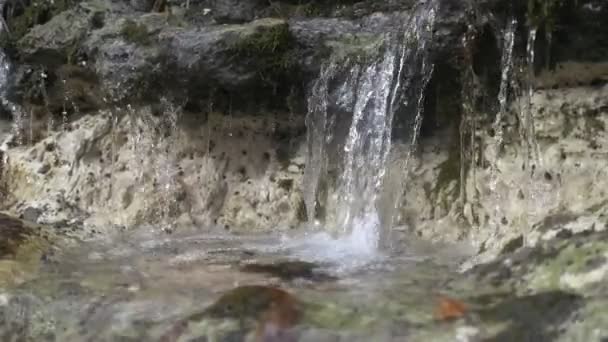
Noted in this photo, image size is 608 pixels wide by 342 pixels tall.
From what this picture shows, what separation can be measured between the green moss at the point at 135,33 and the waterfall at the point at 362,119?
123cm

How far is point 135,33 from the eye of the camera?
5344mm

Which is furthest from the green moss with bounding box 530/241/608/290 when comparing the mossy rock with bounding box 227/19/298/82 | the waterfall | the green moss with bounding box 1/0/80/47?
the green moss with bounding box 1/0/80/47

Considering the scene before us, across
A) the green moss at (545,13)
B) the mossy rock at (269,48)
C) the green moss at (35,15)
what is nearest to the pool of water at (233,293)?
the mossy rock at (269,48)

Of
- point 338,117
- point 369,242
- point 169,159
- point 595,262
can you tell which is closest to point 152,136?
point 169,159

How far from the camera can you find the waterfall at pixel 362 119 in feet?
14.9

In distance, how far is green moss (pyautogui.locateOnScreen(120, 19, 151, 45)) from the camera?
526 centimetres

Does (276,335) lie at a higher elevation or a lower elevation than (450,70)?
lower

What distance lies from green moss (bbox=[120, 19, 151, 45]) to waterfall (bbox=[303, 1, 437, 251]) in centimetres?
123

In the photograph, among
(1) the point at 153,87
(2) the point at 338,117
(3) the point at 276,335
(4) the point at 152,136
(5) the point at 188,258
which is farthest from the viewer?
(4) the point at 152,136

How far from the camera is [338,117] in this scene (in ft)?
16.2

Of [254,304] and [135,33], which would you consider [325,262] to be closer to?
[254,304]

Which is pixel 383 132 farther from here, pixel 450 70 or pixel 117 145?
pixel 117 145

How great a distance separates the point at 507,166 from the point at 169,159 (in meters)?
2.45

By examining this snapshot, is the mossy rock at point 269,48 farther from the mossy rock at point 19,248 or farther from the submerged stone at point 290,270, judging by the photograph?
the mossy rock at point 19,248
